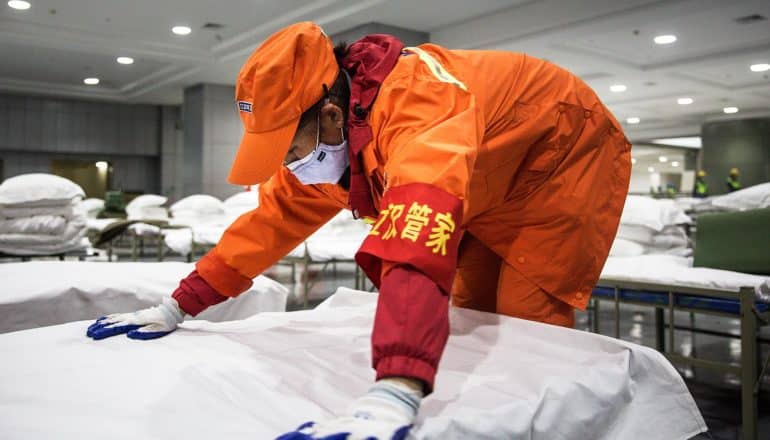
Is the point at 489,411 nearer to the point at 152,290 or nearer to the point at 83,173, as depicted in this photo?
the point at 152,290

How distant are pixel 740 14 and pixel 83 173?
48.4ft

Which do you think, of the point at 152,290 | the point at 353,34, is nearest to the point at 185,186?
the point at 353,34

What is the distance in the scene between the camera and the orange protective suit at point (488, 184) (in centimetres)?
90

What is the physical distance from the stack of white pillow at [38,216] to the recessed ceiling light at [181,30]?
4.31m

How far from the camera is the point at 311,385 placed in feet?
3.28

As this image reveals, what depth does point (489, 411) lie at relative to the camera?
876mm

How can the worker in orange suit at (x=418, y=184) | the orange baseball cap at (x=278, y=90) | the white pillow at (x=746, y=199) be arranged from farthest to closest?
the white pillow at (x=746, y=199), the orange baseball cap at (x=278, y=90), the worker in orange suit at (x=418, y=184)

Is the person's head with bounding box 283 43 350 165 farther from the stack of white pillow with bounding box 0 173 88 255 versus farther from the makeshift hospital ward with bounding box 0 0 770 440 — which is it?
the stack of white pillow with bounding box 0 173 88 255

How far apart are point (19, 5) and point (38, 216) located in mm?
4349

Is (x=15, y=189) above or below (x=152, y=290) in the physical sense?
above

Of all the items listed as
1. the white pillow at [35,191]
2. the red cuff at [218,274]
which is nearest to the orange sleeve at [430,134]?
the red cuff at [218,274]

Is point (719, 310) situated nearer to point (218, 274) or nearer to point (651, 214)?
point (651, 214)

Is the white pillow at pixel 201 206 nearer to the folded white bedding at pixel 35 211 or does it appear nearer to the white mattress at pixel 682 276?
the folded white bedding at pixel 35 211

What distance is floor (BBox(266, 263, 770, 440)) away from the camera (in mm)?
2512
